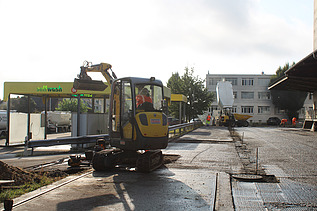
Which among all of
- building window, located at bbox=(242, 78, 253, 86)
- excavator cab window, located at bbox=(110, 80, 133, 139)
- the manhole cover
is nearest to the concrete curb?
the manhole cover

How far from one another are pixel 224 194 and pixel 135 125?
3393 millimetres

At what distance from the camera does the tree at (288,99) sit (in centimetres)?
7081

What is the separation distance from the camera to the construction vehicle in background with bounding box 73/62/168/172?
8.93m

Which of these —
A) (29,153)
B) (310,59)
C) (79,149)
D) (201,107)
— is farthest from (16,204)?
(201,107)

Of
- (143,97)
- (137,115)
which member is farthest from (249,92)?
(137,115)

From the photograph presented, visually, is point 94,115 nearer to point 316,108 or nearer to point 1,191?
point 1,191

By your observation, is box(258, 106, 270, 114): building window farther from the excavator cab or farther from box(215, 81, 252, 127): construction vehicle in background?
the excavator cab

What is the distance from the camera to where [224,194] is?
6.43 m

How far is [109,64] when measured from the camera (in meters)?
13.1

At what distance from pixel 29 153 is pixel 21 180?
24.3 feet

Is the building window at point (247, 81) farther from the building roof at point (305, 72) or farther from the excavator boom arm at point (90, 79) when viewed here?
the excavator boom arm at point (90, 79)

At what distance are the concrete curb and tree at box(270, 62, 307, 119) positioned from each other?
6673 cm

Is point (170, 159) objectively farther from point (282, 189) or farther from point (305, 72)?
point (305, 72)

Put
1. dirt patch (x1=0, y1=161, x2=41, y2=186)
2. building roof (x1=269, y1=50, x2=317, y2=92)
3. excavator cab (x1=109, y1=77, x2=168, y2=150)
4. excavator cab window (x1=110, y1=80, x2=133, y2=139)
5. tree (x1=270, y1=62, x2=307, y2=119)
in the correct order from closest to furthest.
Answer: dirt patch (x1=0, y1=161, x2=41, y2=186), excavator cab (x1=109, y1=77, x2=168, y2=150), excavator cab window (x1=110, y1=80, x2=133, y2=139), building roof (x1=269, y1=50, x2=317, y2=92), tree (x1=270, y1=62, x2=307, y2=119)
